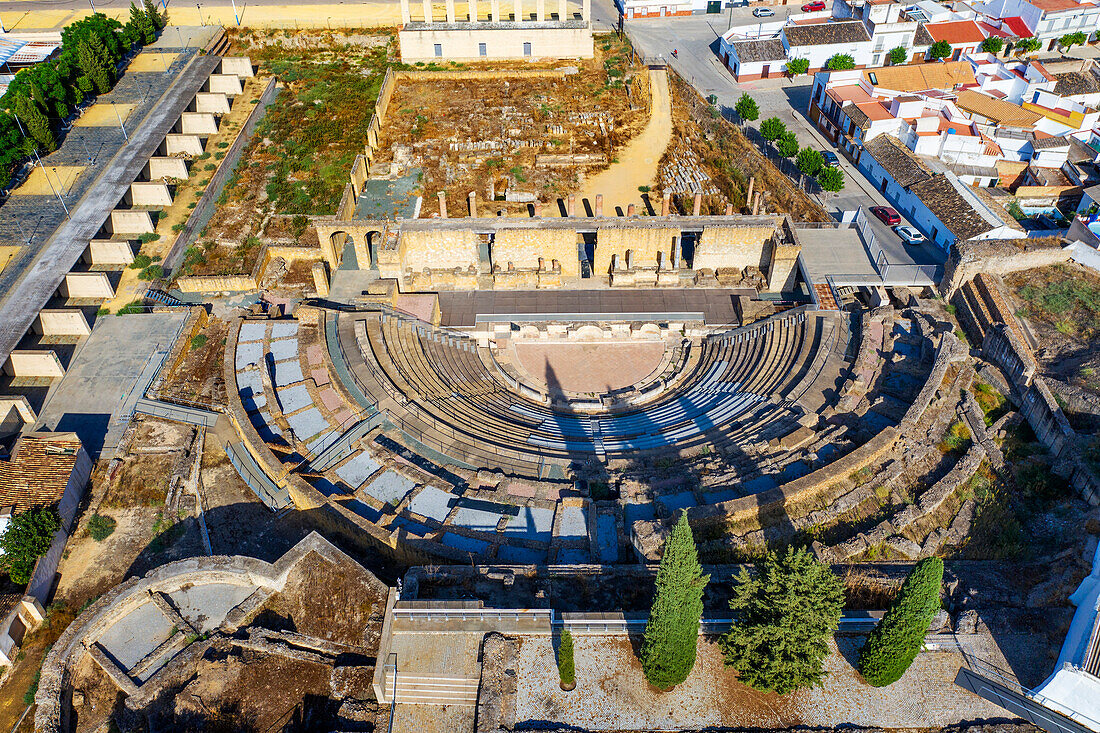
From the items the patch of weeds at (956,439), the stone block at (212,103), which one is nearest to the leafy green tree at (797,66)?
the patch of weeds at (956,439)

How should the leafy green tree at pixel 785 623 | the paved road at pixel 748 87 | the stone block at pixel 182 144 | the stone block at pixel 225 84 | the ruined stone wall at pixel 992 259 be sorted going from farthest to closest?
the stone block at pixel 225 84 < the stone block at pixel 182 144 < the paved road at pixel 748 87 < the ruined stone wall at pixel 992 259 < the leafy green tree at pixel 785 623

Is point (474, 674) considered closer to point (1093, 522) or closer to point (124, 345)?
point (1093, 522)

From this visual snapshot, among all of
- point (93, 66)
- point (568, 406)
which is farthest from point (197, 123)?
point (568, 406)

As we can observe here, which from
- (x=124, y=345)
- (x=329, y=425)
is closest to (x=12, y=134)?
(x=124, y=345)

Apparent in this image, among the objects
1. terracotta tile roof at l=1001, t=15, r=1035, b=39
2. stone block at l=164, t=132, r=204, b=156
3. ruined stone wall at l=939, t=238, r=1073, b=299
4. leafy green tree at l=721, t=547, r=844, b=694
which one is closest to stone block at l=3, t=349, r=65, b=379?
stone block at l=164, t=132, r=204, b=156

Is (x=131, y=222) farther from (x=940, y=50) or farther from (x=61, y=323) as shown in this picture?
(x=940, y=50)

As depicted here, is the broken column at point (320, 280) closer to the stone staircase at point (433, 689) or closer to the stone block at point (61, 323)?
the stone block at point (61, 323)

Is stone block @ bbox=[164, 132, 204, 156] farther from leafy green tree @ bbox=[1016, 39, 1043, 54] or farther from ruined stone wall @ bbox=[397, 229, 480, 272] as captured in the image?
leafy green tree @ bbox=[1016, 39, 1043, 54]

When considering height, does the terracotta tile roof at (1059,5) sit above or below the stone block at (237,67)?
above
